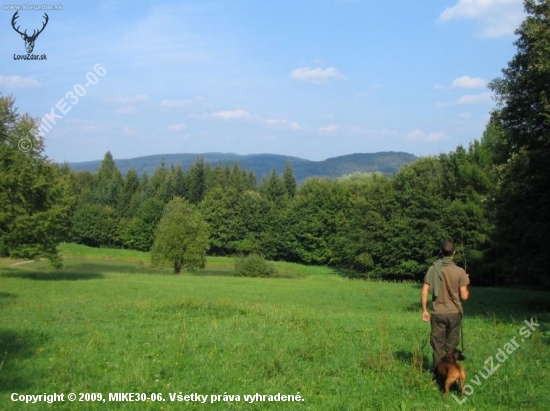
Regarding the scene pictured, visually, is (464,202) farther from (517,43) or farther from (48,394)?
(48,394)

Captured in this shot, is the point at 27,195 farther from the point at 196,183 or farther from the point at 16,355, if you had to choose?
the point at 196,183

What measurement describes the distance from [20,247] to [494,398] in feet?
109

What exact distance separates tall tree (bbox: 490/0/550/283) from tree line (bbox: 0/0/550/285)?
6cm

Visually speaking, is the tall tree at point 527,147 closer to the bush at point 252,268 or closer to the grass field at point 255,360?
the grass field at point 255,360

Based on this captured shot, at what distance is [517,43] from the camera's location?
74.6 feet

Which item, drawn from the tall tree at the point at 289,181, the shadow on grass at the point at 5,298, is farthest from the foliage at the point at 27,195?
the tall tree at the point at 289,181

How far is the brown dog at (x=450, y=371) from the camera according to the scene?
8.05m

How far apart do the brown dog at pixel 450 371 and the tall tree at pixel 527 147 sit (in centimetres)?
1370

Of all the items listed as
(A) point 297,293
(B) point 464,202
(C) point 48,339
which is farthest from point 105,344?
(B) point 464,202

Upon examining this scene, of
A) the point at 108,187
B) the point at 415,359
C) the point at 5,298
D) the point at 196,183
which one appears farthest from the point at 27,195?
the point at 108,187

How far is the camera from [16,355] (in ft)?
34.6

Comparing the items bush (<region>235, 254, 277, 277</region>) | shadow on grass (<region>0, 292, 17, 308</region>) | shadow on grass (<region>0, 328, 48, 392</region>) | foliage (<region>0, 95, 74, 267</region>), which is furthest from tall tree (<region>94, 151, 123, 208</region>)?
shadow on grass (<region>0, 328, 48, 392</region>)

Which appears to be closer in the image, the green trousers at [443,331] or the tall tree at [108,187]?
the green trousers at [443,331]
